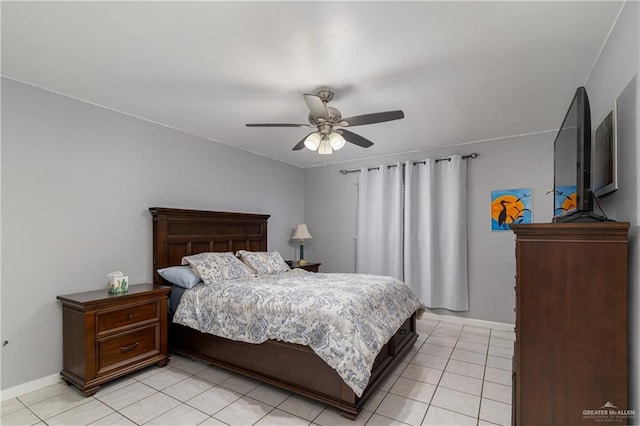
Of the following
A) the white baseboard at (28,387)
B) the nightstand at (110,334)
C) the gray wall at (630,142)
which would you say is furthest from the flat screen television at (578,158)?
the white baseboard at (28,387)

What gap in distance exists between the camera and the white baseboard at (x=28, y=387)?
8.04 feet

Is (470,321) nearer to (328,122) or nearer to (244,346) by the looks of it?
(244,346)

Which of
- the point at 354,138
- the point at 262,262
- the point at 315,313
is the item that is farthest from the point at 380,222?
the point at 315,313

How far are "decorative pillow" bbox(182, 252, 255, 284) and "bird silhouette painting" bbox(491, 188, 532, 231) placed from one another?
3363mm

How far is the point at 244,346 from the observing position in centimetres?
278

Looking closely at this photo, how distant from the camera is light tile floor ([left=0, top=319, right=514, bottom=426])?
2209 millimetres

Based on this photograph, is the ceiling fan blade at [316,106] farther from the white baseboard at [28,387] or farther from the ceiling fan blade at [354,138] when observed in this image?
the white baseboard at [28,387]

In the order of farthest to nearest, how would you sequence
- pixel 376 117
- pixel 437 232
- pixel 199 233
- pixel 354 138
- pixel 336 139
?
pixel 437 232, pixel 199 233, pixel 354 138, pixel 336 139, pixel 376 117

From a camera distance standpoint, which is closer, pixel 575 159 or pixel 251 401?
pixel 575 159

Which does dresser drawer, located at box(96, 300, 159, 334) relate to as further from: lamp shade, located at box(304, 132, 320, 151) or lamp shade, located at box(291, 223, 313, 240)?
lamp shade, located at box(291, 223, 313, 240)

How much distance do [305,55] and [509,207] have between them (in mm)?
3463

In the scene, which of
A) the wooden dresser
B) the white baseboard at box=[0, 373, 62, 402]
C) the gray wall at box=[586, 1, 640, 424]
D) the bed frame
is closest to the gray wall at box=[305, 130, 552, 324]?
the bed frame

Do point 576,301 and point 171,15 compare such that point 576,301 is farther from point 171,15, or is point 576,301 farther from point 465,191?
point 465,191

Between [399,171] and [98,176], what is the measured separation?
13.0ft
